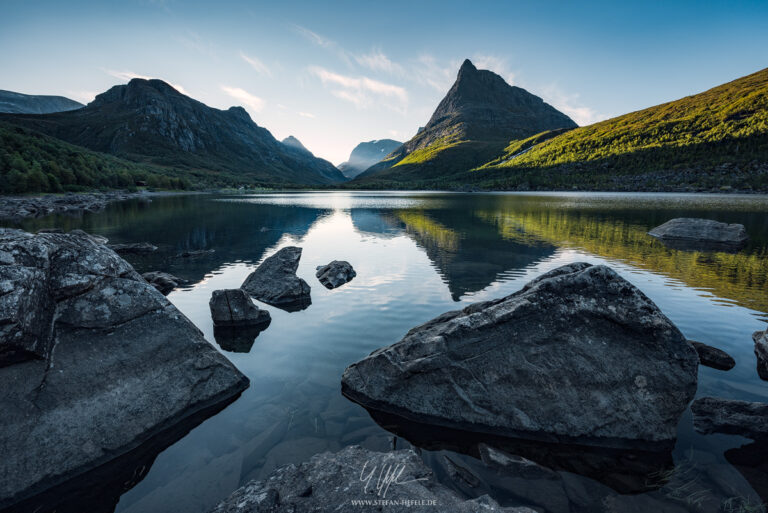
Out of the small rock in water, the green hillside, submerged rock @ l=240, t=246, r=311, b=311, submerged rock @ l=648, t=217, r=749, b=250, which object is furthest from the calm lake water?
the green hillside

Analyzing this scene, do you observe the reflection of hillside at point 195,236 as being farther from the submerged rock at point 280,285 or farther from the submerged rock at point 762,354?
the submerged rock at point 762,354

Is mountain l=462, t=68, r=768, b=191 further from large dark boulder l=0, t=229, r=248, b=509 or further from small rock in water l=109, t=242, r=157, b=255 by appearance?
small rock in water l=109, t=242, r=157, b=255

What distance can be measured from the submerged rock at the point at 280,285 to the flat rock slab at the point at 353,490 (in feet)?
37.9

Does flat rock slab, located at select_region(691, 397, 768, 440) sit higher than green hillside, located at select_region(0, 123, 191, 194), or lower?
lower

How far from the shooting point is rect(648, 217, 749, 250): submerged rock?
31797mm

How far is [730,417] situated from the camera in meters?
7.86

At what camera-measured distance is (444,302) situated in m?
17.3

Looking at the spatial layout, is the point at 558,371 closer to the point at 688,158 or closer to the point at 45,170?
the point at 45,170

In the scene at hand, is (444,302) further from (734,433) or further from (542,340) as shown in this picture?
(734,433)

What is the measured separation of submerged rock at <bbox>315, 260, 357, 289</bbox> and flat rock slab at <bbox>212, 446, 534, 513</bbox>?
1463 cm

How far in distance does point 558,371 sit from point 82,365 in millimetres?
11691
